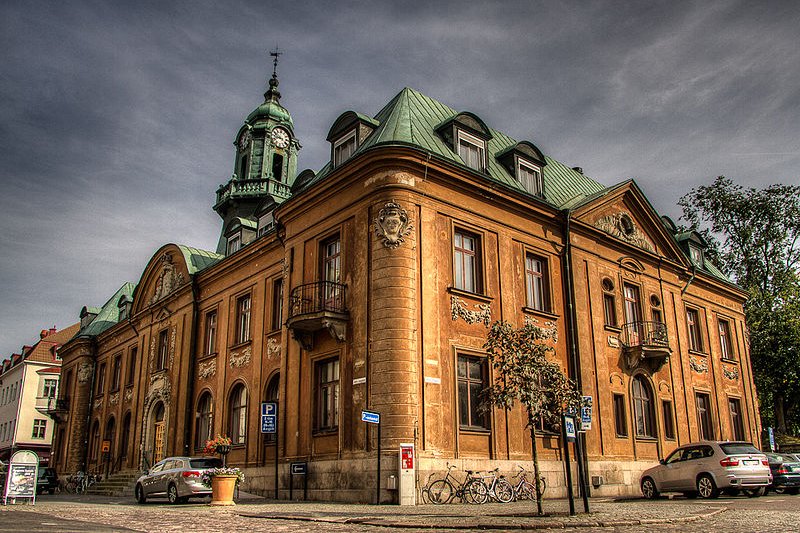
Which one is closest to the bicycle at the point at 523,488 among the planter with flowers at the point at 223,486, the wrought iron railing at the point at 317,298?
the wrought iron railing at the point at 317,298

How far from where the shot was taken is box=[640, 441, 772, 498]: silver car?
18.2 meters

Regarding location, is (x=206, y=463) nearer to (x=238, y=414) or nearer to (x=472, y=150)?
(x=238, y=414)

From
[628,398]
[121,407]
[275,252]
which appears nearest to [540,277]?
[628,398]

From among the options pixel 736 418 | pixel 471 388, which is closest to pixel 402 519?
pixel 471 388

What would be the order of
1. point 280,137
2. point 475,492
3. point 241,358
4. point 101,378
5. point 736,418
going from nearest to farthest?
point 475,492, point 241,358, point 736,418, point 280,137, point 101,378

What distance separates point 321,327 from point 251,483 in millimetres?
6830

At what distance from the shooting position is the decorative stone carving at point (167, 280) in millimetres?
33438

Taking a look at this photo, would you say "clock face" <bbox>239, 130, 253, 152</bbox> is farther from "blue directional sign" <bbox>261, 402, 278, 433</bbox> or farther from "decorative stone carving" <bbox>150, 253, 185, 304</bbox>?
"blue directional sign" <bbox>261, 402, 278, 433</bbox>

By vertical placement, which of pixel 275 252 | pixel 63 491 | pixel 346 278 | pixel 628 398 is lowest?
pixel 63 491

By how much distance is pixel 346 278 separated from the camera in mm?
21016

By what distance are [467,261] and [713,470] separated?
9.03 meters

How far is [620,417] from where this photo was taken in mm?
24984

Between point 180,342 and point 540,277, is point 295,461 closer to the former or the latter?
point 540,277

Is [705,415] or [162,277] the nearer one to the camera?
[705,415]
